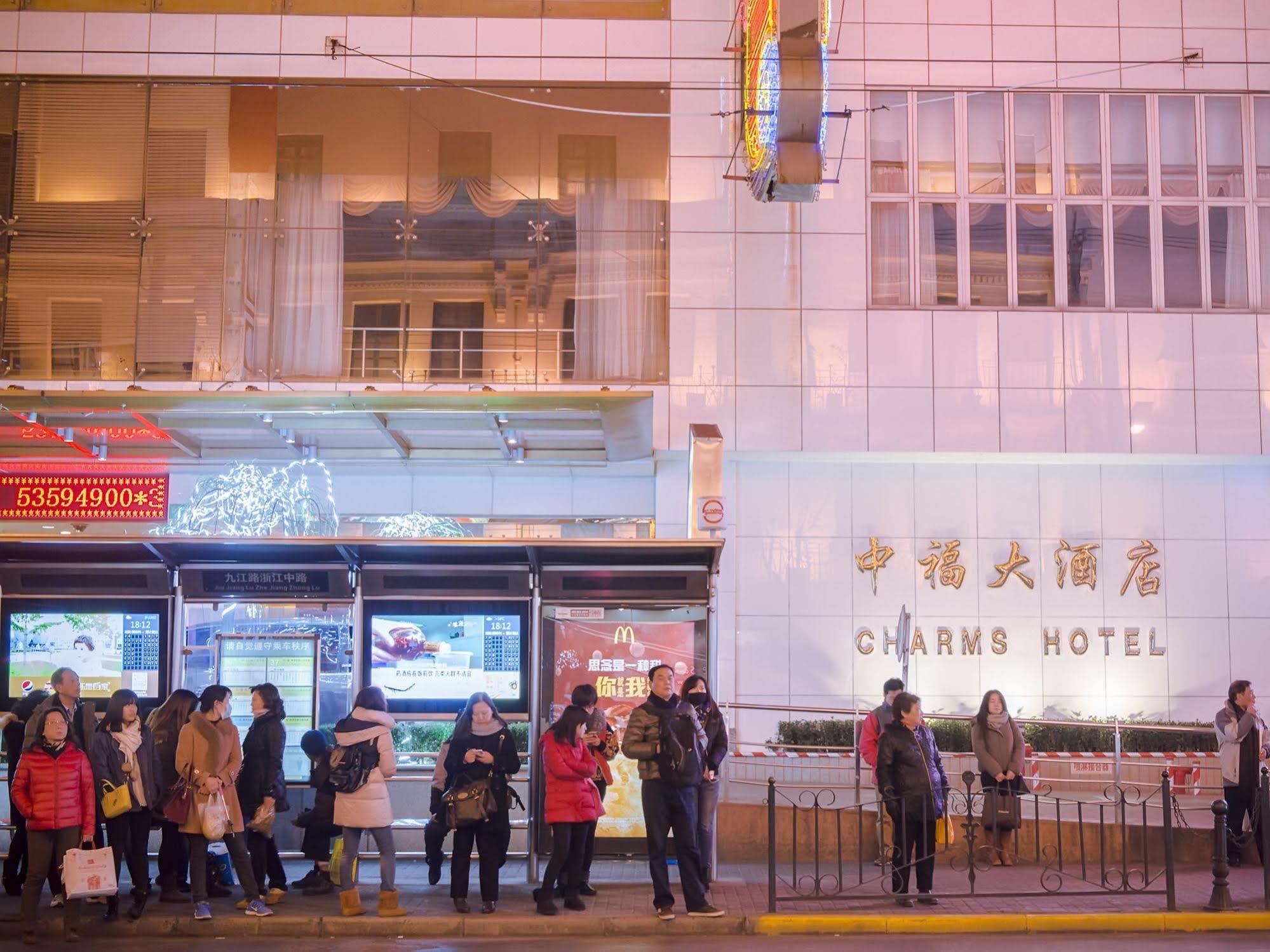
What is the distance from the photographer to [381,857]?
36.7 feet

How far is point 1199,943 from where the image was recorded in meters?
10.6

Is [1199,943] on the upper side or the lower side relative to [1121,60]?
lower

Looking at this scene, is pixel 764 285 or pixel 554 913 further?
pixel 764 285

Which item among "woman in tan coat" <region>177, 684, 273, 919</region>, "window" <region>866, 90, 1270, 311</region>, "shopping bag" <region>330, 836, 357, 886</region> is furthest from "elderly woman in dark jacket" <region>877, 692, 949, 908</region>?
"window" <region>866, 90, 1270, 311</region>

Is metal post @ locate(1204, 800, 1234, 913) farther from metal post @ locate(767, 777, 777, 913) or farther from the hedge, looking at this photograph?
the hedge

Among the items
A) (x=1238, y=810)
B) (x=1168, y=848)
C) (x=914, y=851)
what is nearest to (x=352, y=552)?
(x=914, y=851)

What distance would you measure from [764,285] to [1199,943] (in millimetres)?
11921

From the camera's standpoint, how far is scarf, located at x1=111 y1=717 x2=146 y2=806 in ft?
36.6

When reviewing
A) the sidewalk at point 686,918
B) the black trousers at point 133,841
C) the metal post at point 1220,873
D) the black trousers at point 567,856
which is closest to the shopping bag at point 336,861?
the sidewalk at point 686,918

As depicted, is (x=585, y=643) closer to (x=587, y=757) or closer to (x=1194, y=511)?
(x=587, y=757)

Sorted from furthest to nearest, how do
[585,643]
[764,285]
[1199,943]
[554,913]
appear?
1. [764,285]
2. [585,643]
3. [554,913]
4. [1199,943]

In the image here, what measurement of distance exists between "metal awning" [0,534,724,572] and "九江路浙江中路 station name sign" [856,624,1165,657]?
7.90 meters

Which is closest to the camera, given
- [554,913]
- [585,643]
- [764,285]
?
[554,913]

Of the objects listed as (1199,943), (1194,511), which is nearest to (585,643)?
(1199,943)
